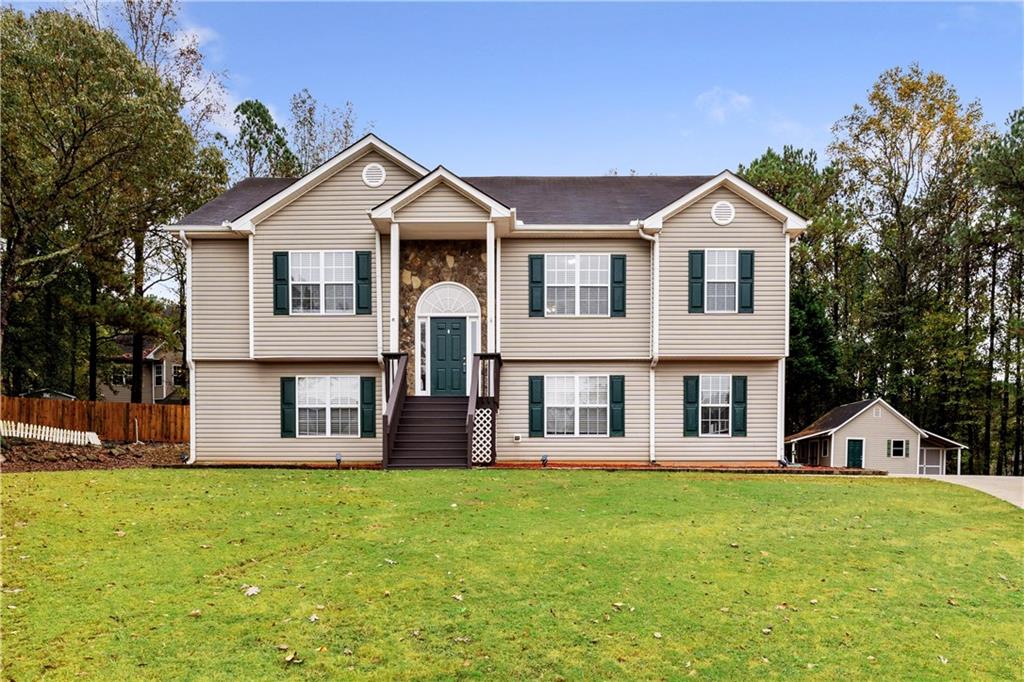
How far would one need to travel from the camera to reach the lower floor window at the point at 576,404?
644 inches

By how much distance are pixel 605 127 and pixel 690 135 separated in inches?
214

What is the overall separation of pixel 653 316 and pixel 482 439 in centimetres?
536

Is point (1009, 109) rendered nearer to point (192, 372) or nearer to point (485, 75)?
point (485, 75)

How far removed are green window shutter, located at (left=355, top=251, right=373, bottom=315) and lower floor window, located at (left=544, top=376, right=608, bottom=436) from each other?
502 cm

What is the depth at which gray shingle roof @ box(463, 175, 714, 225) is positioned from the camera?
16.5 meters

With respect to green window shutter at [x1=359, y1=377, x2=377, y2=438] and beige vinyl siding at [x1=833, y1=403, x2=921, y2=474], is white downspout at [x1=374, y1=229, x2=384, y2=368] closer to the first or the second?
green window shutter at [x1=359, y1=377, x2=377, y2=438]

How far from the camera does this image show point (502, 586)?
20.4 ft

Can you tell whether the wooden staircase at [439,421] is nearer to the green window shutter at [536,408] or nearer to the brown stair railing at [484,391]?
the brown stair railing at [484,391]

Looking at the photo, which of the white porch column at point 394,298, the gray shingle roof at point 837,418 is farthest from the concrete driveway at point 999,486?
the white porch column at point 394,298

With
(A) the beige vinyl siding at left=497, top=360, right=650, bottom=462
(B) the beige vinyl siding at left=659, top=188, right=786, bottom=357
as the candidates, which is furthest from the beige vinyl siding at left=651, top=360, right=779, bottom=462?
(B) the beige vinyl siding at left=659, top=188, right=786, bottom=357

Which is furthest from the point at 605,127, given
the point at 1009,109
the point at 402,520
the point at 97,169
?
the point at 402,520

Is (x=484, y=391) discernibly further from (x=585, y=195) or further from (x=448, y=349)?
(x=585, y=195)

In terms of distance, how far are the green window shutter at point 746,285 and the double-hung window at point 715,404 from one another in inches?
73.7

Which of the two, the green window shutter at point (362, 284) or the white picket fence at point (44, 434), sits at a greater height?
the green window shutter at point (362, 284)
